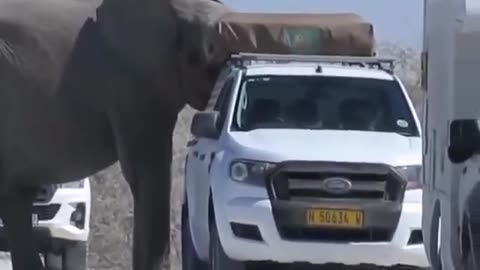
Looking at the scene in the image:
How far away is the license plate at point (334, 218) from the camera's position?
15.5 meters

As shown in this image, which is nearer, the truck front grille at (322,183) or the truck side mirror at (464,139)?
the truck side mirror at (464,139)

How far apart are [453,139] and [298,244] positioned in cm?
413

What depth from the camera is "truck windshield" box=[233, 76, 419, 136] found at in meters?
16.8

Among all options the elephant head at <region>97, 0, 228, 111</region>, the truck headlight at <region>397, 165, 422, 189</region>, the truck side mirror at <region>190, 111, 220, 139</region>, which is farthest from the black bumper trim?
the truck headlight at <region>397, 165, 422, 189</region>

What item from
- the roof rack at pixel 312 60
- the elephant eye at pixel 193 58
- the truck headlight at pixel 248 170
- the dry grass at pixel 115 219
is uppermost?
the roof rack at pixel 312 60

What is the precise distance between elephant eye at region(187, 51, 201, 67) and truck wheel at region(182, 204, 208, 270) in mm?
1582

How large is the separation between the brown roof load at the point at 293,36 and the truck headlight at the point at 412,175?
3.13 metres

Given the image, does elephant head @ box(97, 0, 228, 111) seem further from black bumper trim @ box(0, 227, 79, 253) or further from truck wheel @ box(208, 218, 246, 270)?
truck wheel @ box(208, 218, 246, 270)

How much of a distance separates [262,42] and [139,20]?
1.48m

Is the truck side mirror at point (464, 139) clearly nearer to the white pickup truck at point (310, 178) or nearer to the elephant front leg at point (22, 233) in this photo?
the white pickup truck at point (310, 178)

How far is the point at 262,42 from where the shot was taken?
1897cm

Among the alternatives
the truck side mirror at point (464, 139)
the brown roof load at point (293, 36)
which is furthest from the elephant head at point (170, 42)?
the truck side mirror at point (464, 139)

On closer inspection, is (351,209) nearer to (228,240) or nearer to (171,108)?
(228,240)

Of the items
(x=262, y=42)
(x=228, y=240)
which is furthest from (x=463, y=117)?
(x=262, y=42)
